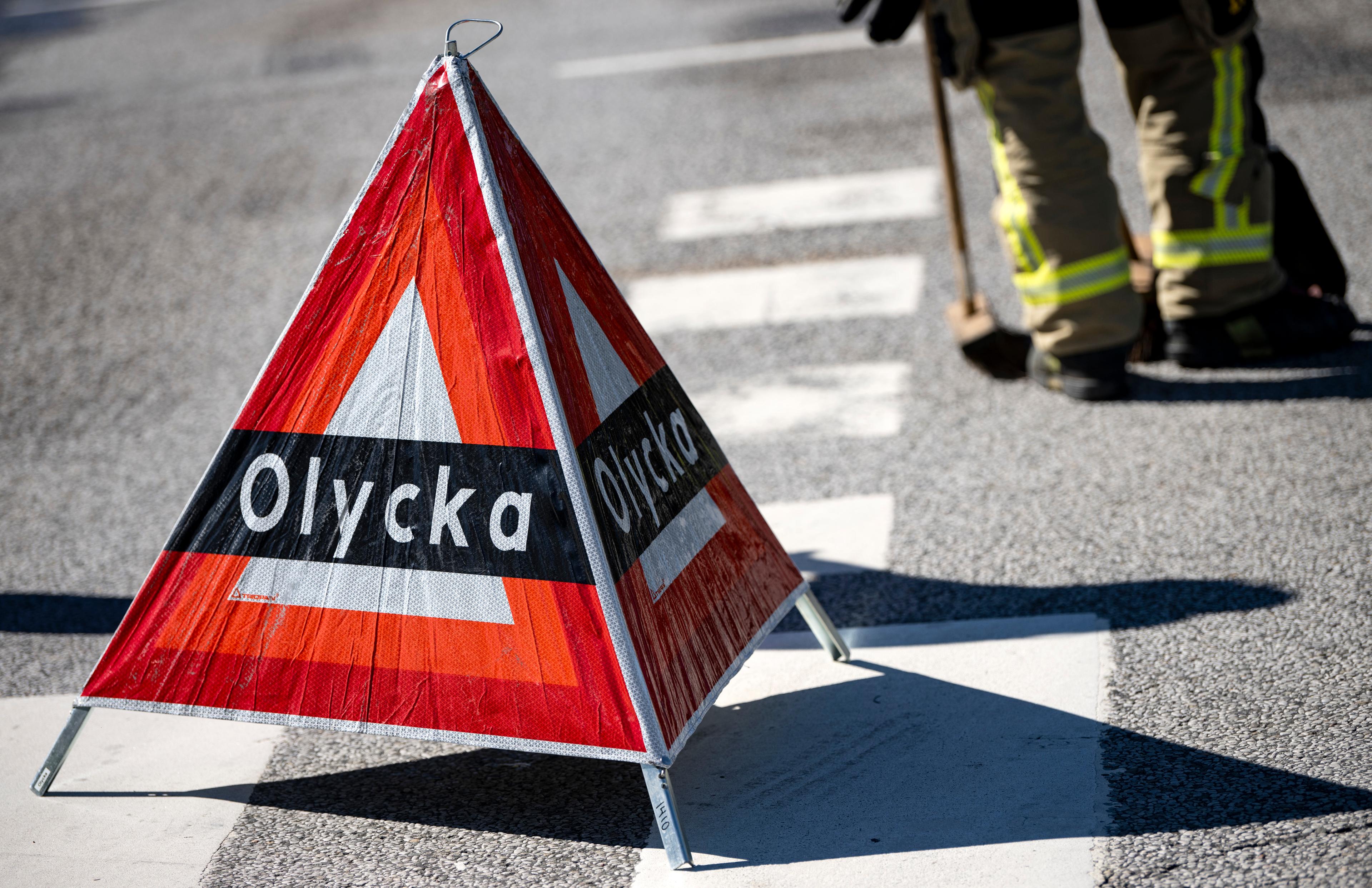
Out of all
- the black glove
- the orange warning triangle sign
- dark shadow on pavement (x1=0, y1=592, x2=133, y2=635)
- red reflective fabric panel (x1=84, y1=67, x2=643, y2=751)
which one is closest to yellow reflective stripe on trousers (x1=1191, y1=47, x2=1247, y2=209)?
the black glove

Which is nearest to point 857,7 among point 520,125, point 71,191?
point 520,125

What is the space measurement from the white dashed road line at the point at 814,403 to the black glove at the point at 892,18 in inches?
46.0

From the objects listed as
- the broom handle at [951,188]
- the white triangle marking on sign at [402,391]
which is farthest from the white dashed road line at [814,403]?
the white triangle marking on sign at [402,391]

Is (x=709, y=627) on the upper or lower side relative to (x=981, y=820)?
upper

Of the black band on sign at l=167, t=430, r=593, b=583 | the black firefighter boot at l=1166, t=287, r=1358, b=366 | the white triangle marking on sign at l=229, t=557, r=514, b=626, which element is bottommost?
the black firefighter boot at l=1166, t=287, r=1358, b=366

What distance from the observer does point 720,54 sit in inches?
358

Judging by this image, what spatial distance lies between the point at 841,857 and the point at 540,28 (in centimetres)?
860

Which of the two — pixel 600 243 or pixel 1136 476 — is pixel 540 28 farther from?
pixel 1136 476

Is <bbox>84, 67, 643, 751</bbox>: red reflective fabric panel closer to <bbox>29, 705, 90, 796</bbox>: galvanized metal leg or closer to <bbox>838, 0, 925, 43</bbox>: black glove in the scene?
<bbox>29, 705, 90, 796</bbox>: galvanized metal leg

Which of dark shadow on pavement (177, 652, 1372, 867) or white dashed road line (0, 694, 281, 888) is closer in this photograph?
dark shadow on pavement (177, 652, 1372, 867)

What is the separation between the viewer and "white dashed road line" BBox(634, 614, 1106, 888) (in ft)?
8.84

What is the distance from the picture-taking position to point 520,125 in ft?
26.8

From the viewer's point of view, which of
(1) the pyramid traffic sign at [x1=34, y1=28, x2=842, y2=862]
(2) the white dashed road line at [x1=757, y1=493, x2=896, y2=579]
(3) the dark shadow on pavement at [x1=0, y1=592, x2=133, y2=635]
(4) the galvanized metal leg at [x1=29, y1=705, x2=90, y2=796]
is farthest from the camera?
(3) the dark shadow on pavement at [x1=0, y1=592, x2=133, y2=635]

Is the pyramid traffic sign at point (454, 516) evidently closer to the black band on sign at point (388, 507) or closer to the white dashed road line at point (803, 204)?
the black band on sign at point (388, 507)
